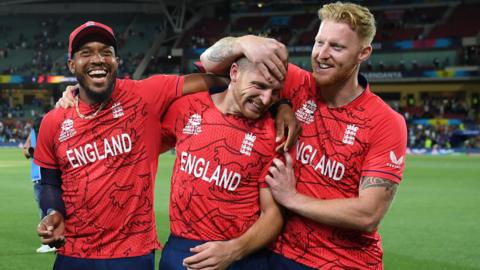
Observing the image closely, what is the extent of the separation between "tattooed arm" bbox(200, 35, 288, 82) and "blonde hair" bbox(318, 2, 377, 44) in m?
0.35

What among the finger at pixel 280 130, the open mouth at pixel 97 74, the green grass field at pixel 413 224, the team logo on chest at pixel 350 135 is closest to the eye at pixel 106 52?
the open mouth at pixel 97 74

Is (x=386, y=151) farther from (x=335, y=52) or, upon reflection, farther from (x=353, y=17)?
(x=353, y=17)

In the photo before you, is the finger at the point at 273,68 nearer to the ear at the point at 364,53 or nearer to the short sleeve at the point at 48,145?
the ear at the point at 364,53

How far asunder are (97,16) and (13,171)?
41088mm

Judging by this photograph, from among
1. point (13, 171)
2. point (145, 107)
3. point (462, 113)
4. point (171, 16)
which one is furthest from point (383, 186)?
point (171, 16)

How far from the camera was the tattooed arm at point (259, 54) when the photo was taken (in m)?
3.59

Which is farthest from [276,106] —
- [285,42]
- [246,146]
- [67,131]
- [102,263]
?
[285,42]

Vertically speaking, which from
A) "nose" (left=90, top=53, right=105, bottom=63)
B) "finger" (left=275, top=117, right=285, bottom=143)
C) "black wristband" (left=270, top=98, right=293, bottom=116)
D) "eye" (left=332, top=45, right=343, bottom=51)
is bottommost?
"finger" (left=275, top=117, right=285, bottom=143)

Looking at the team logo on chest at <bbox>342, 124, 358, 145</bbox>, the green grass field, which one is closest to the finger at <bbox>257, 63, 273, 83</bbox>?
the team logo on chest at <bbox>342, 124, 358, 145</bbox>

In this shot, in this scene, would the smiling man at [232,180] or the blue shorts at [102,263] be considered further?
the blue shorts at [102,263]

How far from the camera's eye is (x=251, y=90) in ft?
11.9

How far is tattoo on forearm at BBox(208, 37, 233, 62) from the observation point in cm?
383

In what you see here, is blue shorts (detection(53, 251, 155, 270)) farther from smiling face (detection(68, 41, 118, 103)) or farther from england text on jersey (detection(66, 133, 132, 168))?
smiling face (detection(68, 41, 118, 103))

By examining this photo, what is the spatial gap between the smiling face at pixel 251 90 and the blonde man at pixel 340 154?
0.36 ft
